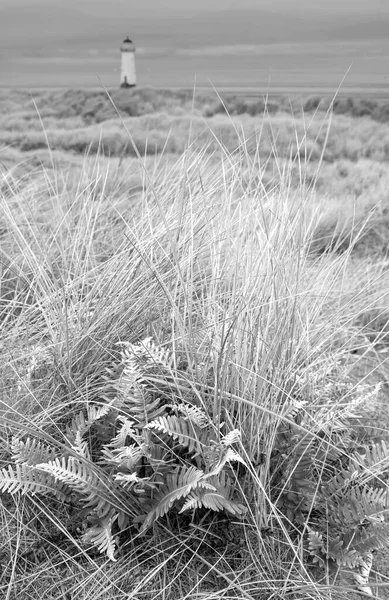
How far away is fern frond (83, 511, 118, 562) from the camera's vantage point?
1.60 meters

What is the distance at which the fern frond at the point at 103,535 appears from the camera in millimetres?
1605

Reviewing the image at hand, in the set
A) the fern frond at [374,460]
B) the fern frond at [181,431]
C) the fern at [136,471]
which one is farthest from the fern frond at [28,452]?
the fern frond at [374,460]

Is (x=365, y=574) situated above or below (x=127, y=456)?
below

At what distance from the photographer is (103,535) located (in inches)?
64.8

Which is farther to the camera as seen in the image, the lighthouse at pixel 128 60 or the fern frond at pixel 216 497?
the lighthouse at pixel 128 60

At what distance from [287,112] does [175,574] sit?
323 inches

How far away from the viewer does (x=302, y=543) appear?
174cm

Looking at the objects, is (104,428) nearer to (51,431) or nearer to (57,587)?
(51,431)

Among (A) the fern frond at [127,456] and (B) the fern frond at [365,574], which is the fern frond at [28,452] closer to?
(A) the fern frond at [127,456]

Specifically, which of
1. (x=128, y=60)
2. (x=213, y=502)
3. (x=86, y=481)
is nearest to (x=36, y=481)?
(x=86, y=481)

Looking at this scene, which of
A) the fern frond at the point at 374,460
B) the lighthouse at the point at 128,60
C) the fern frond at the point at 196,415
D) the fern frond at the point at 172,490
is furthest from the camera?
the lighthouse at the point at 128,60

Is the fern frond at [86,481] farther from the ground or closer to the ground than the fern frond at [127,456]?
closer to the ground

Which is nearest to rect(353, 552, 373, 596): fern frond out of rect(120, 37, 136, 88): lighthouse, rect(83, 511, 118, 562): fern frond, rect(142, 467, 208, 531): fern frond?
rect(142, 467, 208, 531): fern frond

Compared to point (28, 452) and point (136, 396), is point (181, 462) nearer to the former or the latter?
point (136, 396)
